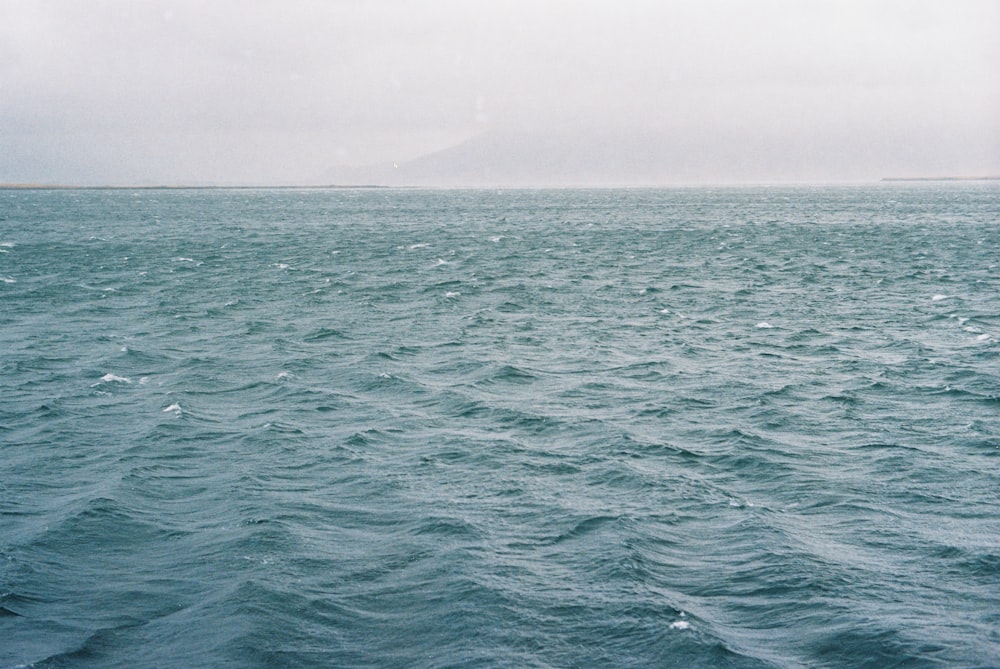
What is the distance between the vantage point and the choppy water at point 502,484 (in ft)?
46.0

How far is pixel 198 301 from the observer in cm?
5025

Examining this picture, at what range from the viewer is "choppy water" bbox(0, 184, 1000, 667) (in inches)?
551

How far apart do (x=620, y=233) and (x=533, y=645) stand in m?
94.9

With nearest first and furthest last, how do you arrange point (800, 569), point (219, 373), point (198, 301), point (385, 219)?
point (800, 569) < point (219, 373) < point (198, 301) < point (385, 219)

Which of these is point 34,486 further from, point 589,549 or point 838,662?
point 838,662

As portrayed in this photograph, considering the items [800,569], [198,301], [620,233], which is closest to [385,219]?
[620,233]

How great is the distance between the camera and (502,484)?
2034 cm

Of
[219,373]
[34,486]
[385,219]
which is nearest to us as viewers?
[34,486]

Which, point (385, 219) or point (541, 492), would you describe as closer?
point (541, 492)

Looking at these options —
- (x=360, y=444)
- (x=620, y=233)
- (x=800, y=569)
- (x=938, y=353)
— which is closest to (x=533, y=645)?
(x=800, y=569)

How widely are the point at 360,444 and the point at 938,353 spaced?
21.8 m

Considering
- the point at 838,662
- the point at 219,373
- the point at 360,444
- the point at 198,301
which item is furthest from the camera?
the point at 198,301

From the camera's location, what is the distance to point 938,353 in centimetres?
3391

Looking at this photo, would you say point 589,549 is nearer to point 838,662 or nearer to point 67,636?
point 838,662
